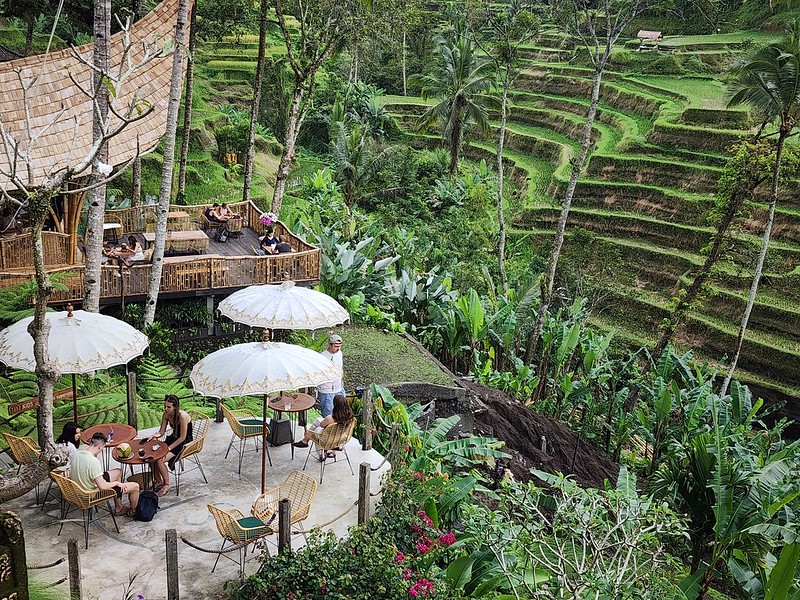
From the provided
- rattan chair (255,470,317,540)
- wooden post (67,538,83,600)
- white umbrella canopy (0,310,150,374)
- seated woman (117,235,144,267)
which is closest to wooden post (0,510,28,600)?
wooden post (67,538,83,600)

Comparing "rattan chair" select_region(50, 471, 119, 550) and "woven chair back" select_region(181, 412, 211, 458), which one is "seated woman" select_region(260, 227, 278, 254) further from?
"rattan chair" select_region(50, 471, 119, 550)

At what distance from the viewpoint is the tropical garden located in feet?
26.8

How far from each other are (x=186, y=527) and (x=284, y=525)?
1.32 meters

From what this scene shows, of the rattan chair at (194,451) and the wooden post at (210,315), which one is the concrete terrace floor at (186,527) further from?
the wooden post at (210,315)

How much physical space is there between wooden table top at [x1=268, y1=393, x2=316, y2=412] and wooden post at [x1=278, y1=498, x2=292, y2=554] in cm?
183

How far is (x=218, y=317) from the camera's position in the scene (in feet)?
46.8

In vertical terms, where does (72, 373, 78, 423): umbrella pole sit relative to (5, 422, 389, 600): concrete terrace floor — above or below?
above

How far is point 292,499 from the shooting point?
26.8 ft

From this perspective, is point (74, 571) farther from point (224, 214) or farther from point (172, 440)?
point (224, 214)

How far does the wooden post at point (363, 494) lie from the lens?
25.8 ft

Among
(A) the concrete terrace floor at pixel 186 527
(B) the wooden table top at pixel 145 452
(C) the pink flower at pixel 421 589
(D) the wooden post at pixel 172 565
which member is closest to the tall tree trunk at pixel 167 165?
(A) the concrete terrace floor at pixel 186 527

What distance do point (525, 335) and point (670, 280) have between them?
10001 mm

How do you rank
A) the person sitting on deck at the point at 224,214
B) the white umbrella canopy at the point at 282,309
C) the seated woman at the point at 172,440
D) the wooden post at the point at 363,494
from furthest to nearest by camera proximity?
the person sitting on deck at the point at 224,214, the white umbrella canopy at the point at 282,309, the seated woman at the point at 172,440, the wooden post at the point at 363,494

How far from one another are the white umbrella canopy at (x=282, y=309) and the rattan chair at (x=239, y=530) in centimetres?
290
